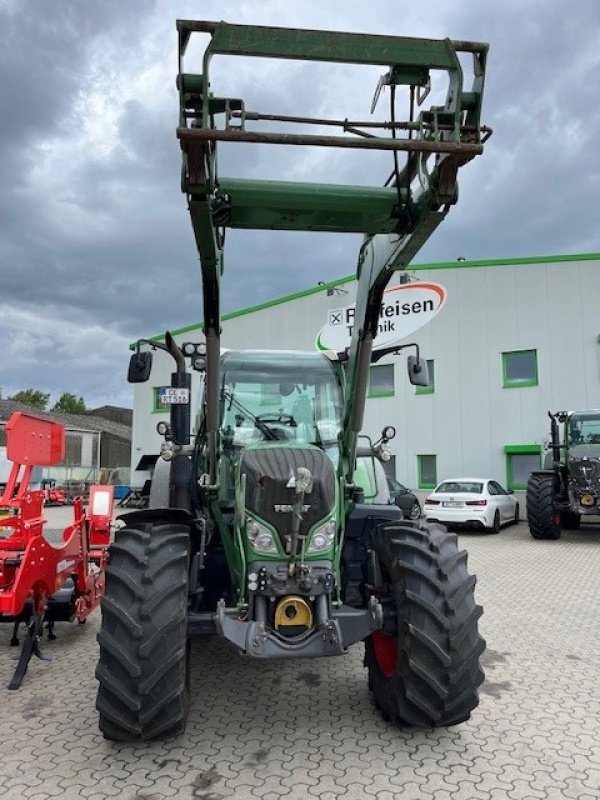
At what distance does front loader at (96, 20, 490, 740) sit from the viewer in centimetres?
300

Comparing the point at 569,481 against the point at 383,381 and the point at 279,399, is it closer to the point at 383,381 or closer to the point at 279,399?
the point at 383,381

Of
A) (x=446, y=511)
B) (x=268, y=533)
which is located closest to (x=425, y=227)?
(x=268, y=533)

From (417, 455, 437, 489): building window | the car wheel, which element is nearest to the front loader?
the car wheel

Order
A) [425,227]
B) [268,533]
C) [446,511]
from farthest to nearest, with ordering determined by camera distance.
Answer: [446,511] < [268,533] < [425,227]

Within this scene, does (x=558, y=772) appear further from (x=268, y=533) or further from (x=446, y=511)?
(x=446, y=511)

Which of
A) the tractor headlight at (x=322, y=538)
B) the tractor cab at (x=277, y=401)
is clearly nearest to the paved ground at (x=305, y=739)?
the tractor headlight at (x=322, y=538)

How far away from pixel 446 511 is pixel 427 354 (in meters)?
Result: 5.72

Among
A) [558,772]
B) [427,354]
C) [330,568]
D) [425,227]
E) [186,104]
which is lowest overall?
[558,772]

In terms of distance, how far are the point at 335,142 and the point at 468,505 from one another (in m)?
12.7

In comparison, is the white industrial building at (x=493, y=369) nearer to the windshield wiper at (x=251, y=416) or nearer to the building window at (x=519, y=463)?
the building window at (x=519, y=463)

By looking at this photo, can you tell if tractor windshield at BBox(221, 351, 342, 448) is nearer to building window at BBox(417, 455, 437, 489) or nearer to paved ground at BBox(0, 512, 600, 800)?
paved ground at BBox(0, 512, 600, 800)

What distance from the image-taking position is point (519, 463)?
17500mm

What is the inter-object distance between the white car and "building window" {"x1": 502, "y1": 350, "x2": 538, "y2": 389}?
3560mm

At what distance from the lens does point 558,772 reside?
10.9 feet
